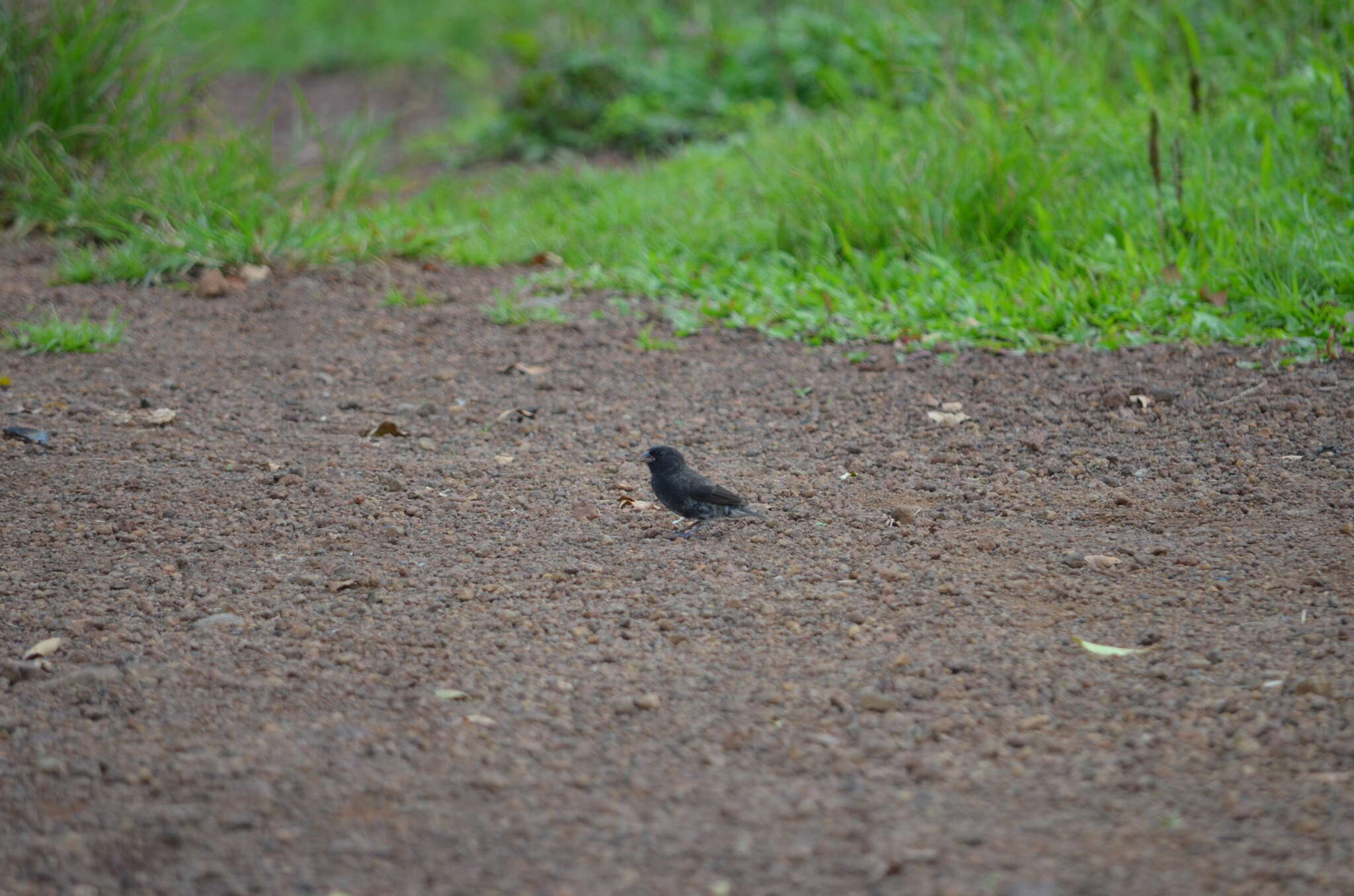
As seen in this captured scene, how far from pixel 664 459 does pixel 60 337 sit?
Answer: 9.41 ft

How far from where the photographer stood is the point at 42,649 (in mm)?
2746

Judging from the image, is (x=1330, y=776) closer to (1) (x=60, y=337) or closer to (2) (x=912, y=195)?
(2) (x=912, y=195)

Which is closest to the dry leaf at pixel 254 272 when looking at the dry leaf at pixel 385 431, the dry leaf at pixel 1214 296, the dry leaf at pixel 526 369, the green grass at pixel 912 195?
the green grass at pixel 912 195

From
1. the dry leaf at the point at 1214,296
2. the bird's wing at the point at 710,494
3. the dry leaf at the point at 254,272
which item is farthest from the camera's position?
the dry leaf at the point at 254,272

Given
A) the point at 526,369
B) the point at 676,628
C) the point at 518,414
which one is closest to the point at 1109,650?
the point at 676,628

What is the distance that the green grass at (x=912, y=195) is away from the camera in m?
4.94

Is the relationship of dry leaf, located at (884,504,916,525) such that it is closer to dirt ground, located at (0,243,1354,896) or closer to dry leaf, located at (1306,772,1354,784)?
dirt ground, located at (0,243,1354,896)

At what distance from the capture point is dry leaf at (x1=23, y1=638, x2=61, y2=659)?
2.73 m

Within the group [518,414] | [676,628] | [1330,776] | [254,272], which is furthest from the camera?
[254,272]

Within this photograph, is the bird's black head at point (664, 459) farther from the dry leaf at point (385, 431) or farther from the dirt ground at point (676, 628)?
the dry leaf at point (385, 431)

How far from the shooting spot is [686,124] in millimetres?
8406

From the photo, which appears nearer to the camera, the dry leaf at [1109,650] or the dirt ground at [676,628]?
the dirt ground at [676,628]

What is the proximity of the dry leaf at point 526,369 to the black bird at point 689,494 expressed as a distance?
1.42 m

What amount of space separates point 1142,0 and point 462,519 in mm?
6217
